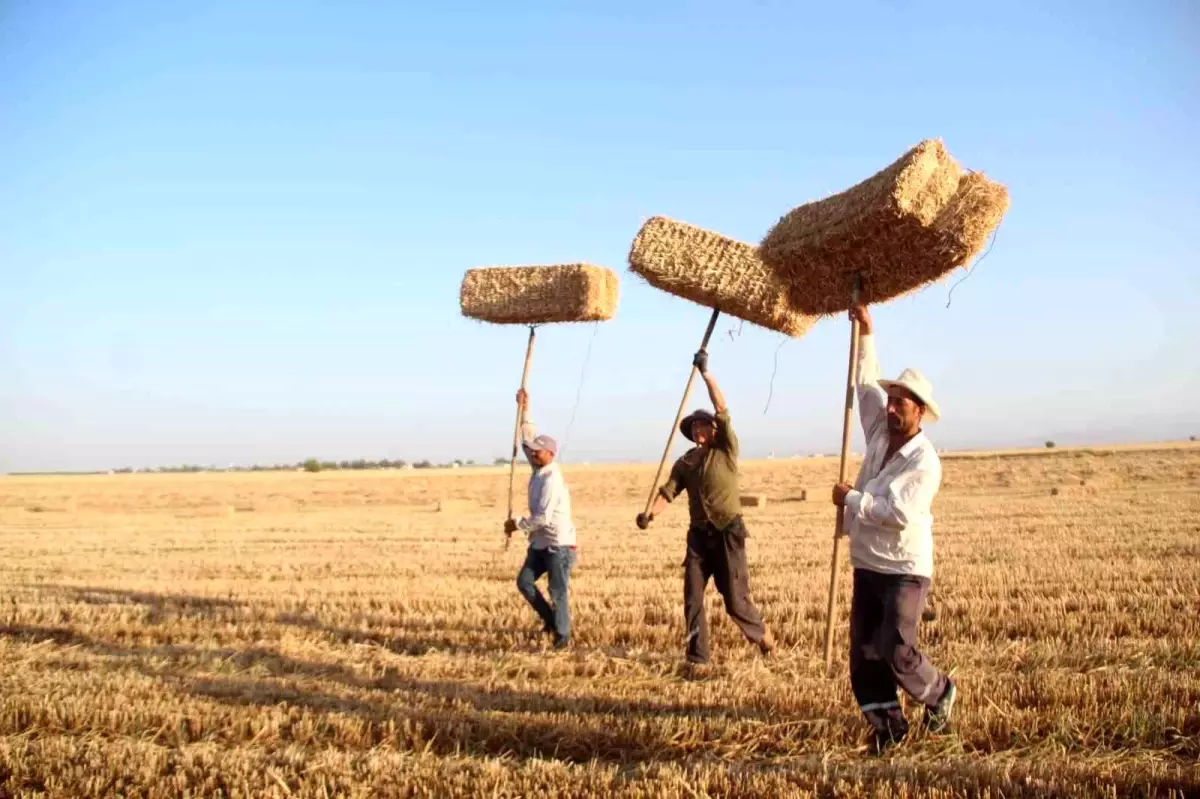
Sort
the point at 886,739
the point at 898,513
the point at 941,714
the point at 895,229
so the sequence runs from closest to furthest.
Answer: the point at 898,513 < the point at 886,739 < the point at 941,714 < the point at 895,229

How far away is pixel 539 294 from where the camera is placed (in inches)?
462

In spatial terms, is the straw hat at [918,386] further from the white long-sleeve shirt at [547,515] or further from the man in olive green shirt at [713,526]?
the white long-sleeve shirt at [547,515]

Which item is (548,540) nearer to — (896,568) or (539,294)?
(539,294)

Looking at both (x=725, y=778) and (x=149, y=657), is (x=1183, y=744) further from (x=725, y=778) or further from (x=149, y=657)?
(x=149, y=657)

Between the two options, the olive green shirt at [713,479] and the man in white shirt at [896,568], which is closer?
the man in white shirt at [896,568]

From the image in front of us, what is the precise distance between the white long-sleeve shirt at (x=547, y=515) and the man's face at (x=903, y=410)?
399 centimetres

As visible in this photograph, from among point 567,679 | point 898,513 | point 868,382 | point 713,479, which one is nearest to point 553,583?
point 567,679

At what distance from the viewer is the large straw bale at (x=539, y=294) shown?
37.3 feet

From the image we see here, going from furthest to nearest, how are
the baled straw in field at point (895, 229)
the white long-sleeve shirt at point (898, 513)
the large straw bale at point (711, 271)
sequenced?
the large straw bale at point (711, 271) < the baled straw in field at point (895, 229) < the white long-sleeve shirt at point (898, 513)

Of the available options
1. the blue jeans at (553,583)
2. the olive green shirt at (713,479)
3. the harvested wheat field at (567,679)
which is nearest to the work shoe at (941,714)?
the harvested wheat field at (567,679)

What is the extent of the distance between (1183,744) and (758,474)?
155 feet

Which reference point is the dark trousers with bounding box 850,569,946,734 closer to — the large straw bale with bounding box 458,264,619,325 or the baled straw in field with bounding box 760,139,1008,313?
the baled straw in field with bounding box 760,139,1008,313

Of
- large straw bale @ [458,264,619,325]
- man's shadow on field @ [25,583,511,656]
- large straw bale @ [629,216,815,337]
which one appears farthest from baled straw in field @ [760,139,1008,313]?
man's shadow on field @ [25,583,511,656]

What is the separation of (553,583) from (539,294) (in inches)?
161
